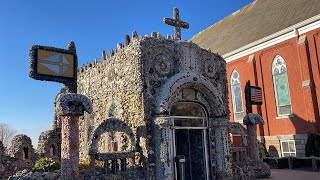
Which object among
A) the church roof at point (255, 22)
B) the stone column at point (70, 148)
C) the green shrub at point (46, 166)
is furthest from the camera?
the church roof at point (255, 22)

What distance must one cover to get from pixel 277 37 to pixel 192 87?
50.6 ft

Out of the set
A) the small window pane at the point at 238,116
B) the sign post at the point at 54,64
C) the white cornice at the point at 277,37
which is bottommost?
the small window pane at the point at 238,116

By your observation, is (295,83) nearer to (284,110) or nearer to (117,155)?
(284,110)

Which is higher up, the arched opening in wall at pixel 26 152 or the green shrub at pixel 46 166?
the arched opening in wall at pixel 26 152

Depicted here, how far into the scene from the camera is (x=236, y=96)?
2905 cm

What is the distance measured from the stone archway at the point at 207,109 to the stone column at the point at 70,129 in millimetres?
2963

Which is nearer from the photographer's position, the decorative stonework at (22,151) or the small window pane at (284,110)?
the decorative stonework at (22,151)

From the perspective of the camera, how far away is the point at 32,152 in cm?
1702

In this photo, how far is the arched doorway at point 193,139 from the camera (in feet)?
41.5

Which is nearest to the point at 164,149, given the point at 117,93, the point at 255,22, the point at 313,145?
the point at 117,93

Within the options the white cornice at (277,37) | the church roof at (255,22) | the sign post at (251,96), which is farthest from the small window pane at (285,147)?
the sign post at (251,96)

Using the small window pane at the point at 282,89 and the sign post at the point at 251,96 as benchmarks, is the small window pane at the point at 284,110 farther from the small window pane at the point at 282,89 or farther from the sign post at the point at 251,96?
the sign post at the point at 251,96

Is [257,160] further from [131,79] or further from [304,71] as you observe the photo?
[304,71]

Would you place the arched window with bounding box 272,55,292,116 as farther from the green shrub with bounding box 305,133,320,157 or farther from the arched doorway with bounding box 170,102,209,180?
the arched doorway with bounding box 170,102,209,180
